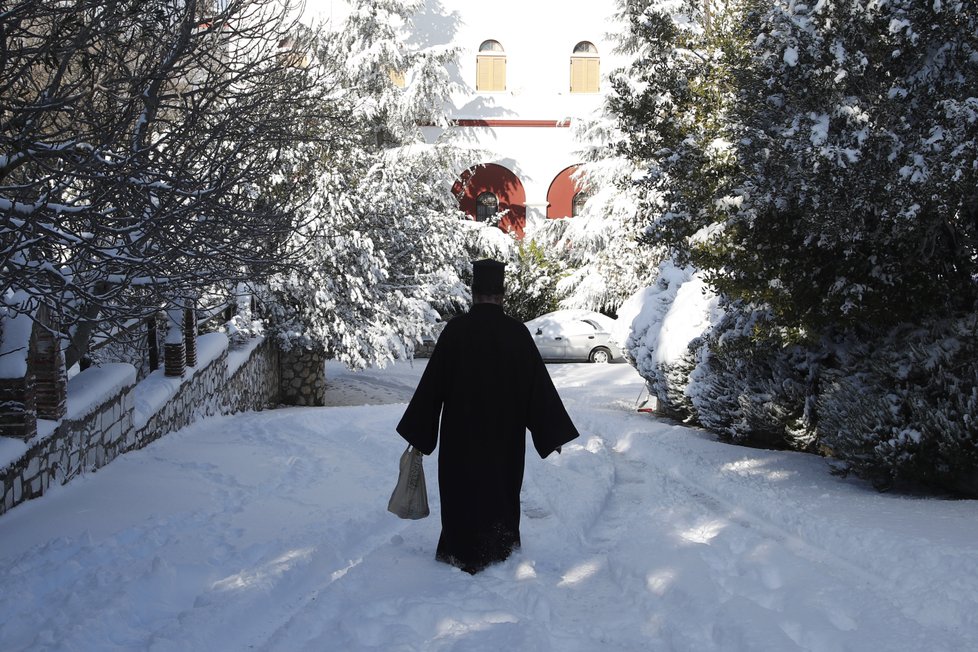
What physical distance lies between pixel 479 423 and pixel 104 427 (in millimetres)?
3918

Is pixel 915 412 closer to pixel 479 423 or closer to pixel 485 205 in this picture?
pixel 479 423

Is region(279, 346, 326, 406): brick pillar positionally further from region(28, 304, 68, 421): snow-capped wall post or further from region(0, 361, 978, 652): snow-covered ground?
region(28, 304, 68, 421): snow-capped wall post

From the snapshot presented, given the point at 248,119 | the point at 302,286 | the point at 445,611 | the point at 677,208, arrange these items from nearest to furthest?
the point at 445,611 < the point at 248,119 < the point at 677,208 < the point at 302,286

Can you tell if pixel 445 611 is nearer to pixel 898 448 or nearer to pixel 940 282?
pixel 898 448

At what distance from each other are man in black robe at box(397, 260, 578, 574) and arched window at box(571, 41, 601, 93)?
2491 centimetres

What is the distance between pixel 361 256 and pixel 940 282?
12706mm

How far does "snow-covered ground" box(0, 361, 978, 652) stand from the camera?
177 inches

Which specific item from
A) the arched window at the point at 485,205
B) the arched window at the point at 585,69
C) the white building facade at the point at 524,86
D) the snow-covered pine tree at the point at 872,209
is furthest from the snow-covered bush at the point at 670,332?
the arched window at the point at 585,69

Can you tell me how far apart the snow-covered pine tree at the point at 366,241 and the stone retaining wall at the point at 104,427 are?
4.50 meters

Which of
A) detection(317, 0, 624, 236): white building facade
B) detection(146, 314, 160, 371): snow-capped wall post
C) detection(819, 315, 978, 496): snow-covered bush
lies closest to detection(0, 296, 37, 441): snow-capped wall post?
detection(146, 314, 160, 371): snow-capped wall post

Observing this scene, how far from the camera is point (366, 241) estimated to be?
1812cm

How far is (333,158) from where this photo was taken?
61.9 feet

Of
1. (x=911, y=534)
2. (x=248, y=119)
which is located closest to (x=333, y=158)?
(x=248, y=119)

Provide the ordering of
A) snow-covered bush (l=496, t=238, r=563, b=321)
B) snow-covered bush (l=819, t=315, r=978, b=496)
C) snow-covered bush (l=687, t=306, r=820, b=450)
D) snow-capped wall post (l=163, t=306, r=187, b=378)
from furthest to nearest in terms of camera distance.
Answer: snow-covered bush (l=496, t=238, r=563, b=321) → snow-capped wall post (l=163, t=306, r=187, b=378) → snow-covered bush (l=687, t=306, r=820, b=450) → snow-covered bush (l=819, t=315, r=978, b=496)
